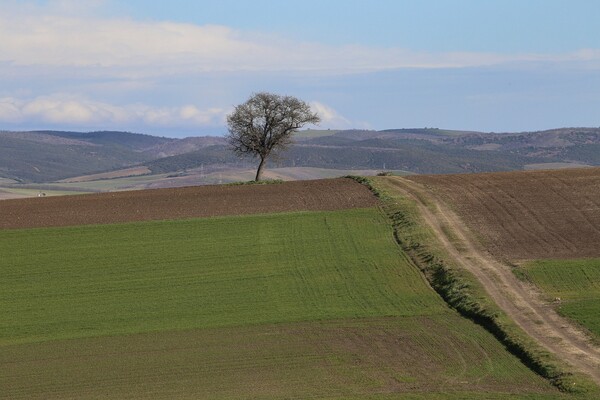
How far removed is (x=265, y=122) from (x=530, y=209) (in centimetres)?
3125

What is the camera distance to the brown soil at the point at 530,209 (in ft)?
197

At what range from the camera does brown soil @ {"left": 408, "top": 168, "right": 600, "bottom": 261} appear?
59906 mm

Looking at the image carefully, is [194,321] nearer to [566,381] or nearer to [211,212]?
[566,381]

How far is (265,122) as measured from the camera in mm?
92938

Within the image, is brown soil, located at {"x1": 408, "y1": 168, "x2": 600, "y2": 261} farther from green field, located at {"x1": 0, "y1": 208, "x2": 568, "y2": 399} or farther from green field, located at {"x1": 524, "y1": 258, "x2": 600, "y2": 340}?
green field, located at {"x1": 0, "y1": 208, "x2": 568, "y2": 399}

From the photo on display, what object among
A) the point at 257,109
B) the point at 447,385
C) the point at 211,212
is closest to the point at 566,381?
the point at 447,385

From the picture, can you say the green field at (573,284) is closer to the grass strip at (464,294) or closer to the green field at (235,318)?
the grass strip at (464,294)

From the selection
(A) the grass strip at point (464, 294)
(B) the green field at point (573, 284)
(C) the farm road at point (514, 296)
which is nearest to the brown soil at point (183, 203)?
(A) the grass strip at point (464, 294)

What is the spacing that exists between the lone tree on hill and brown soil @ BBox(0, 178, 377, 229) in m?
10.2

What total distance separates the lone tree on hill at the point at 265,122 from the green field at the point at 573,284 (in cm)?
4081

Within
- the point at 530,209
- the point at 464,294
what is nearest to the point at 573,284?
the point at 464,294

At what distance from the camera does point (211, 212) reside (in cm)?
7331

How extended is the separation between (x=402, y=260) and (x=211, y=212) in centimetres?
1994

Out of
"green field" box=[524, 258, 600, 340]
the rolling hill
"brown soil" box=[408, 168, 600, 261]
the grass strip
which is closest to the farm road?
the grass strip
